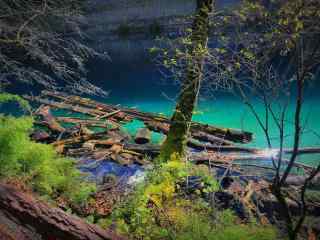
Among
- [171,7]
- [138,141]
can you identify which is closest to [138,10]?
[171,7]

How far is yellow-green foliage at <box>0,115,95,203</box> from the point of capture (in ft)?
17.3

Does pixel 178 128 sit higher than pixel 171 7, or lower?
lower

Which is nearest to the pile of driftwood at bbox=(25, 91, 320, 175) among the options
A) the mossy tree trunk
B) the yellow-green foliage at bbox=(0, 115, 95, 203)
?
the mossy tree trunk

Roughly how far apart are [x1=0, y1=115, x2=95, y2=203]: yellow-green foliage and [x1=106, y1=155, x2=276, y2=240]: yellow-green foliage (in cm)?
87

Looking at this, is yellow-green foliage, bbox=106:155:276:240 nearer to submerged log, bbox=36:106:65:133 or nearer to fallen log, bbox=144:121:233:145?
fallen log, bbox=144:121:233:145

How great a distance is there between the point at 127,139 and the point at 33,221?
7.21 metres

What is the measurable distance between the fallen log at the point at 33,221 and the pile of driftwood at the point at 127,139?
15.6 feet

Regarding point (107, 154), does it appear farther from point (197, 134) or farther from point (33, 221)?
point (33, 221)

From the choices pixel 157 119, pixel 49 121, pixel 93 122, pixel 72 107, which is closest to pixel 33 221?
pixel 93 122

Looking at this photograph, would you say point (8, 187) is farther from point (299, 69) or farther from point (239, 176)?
point (239, 176)

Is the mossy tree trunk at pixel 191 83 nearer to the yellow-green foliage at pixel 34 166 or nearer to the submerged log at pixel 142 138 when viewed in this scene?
the yellow-green foliage at pixel 34 166

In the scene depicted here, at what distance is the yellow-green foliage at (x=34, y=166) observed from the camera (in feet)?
17.3

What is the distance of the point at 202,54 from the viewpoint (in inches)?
249

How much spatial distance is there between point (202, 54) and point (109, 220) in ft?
9.80
